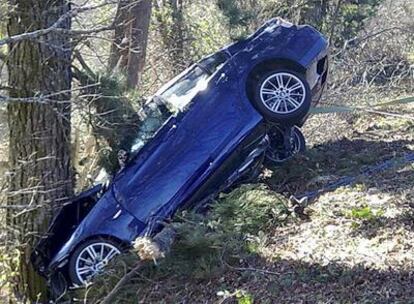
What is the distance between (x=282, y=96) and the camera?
7891 mm

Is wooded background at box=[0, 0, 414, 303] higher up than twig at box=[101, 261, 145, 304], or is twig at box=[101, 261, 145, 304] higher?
wooded background at box=[0, 0, 414, 303]

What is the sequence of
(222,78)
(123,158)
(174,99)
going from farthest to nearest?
(174,99)
(222,78)
(123,158)

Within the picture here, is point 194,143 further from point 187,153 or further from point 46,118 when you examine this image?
point 46,118

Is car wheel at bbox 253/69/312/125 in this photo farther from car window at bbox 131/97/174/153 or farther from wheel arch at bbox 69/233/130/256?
wheel arch at bbox 69/233/130/256

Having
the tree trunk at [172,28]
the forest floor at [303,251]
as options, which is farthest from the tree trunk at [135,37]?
the forest floor at [303,251]

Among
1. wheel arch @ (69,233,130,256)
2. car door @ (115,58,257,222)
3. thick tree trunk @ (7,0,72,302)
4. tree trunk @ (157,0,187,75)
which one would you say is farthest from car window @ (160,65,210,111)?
tree trunk @ (157,0,187,75)

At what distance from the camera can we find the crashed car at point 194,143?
7.10 meters

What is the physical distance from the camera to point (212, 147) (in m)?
7.55

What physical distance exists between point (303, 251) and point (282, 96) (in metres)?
2.33

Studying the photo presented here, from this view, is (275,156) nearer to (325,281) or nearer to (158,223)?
(158,223)

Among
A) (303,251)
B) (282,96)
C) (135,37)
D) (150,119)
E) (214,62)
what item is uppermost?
(135,37)

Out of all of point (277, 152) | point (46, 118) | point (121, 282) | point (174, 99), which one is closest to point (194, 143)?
point (174, 99)

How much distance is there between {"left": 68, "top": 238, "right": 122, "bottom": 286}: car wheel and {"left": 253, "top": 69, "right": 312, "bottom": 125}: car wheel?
2.15 metres

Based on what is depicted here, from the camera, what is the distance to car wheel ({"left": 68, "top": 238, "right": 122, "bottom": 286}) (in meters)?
6.99
